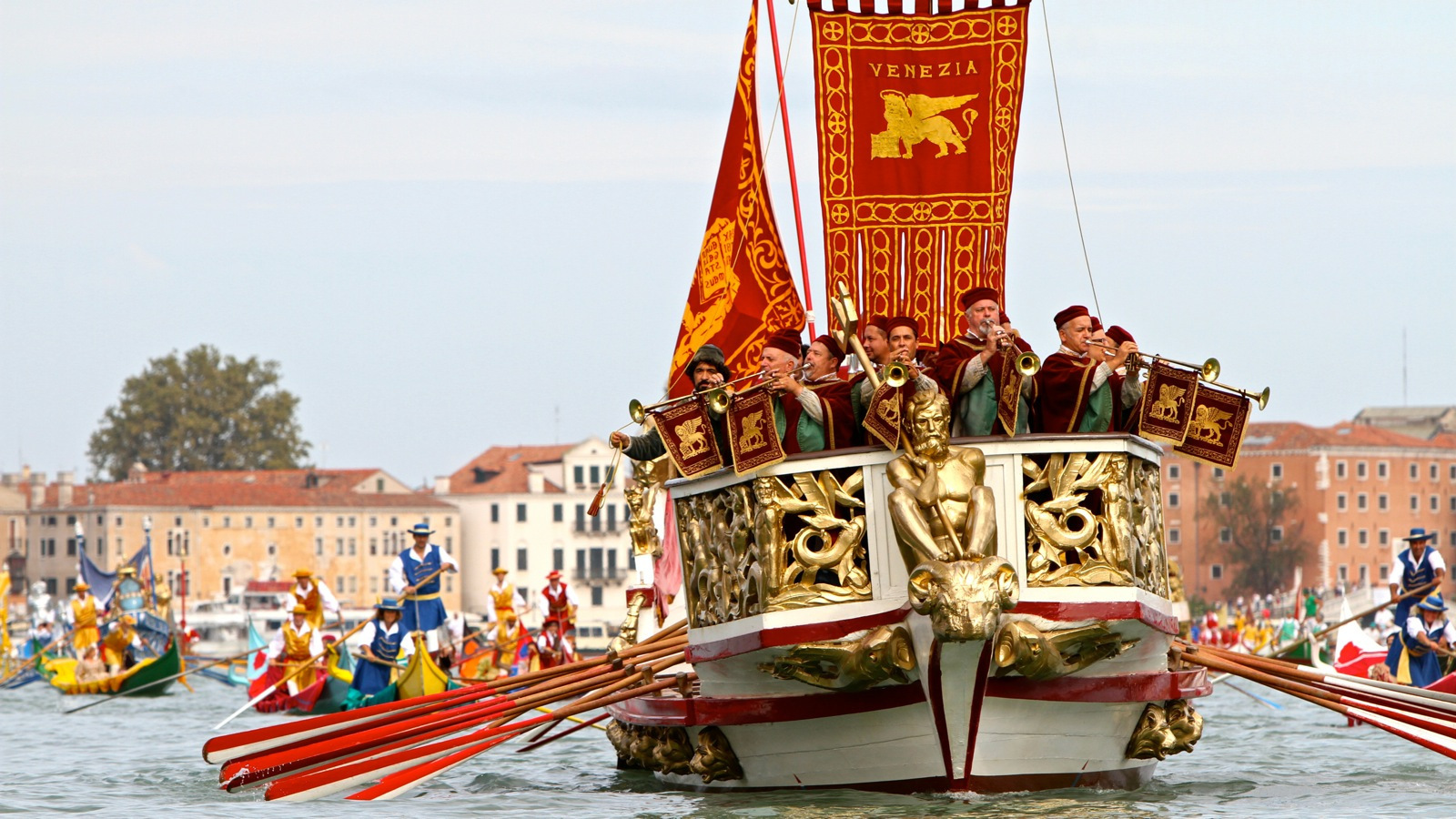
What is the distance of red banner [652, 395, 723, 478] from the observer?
40.8ft

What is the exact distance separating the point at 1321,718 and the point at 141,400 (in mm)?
84190

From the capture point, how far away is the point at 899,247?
615 inches

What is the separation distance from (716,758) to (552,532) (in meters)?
85.2

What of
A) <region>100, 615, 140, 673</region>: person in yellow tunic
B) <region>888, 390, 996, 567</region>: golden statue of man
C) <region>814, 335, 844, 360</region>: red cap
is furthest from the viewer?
<region>100, 615, 140, 673</region>: person in yellow tunic

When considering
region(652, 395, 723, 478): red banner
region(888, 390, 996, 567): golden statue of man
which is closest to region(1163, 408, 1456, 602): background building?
region(652, 395, 723, 478): red banner

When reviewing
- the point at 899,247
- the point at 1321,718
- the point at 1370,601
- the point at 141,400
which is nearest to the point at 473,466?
the point at 141,400

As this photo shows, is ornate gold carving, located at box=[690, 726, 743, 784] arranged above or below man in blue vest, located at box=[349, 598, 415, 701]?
above

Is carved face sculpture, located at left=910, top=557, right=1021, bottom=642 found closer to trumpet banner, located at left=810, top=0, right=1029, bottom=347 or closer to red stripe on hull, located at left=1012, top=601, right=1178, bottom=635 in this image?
red stripe on hull, located at left=1012, top=601, right=1178, bottom=635

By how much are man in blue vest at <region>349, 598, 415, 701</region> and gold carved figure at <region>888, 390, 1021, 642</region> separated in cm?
1233

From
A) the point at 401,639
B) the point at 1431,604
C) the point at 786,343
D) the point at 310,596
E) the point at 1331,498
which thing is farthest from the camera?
the point at 1331,498

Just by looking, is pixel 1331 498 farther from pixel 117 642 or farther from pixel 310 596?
pixel 310 596

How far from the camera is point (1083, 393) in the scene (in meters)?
12.0

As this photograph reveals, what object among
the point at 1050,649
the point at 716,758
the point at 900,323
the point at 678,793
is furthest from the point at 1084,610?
the point at 678,793

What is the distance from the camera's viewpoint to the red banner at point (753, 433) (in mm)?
11969
